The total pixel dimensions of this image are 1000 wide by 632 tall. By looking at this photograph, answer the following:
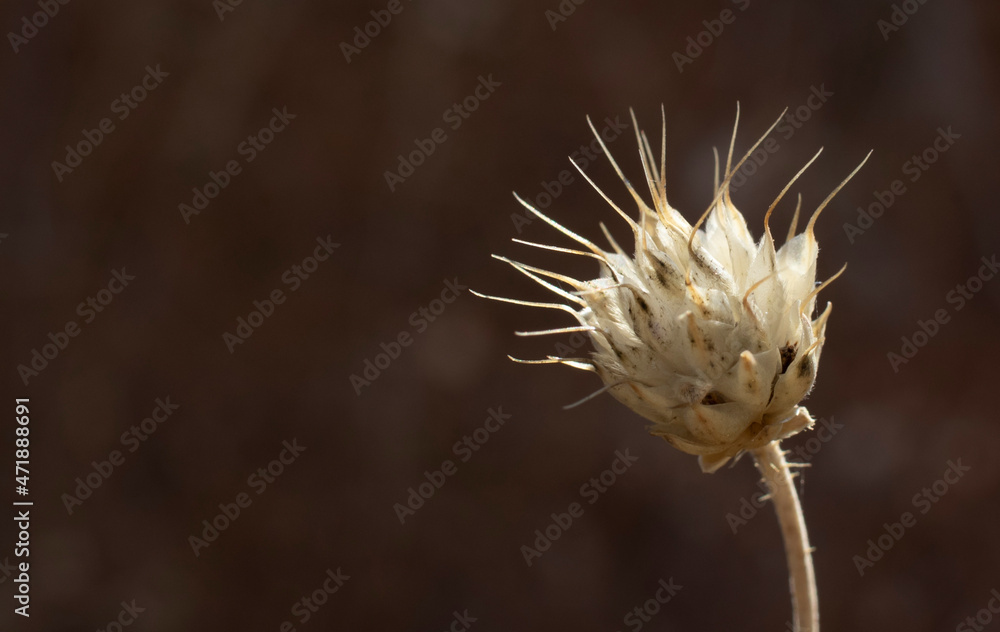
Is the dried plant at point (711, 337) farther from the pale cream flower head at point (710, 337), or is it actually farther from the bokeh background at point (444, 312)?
the bokeh background at point (444, 312)

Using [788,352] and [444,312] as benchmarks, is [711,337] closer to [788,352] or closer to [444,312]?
[788,352]

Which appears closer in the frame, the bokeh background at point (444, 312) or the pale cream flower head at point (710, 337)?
the pale cream flower head at point (710, 337)

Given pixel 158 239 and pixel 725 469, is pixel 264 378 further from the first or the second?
pixel 725 469

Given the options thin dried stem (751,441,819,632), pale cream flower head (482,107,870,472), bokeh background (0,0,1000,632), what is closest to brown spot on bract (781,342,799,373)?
pale cream flower head (482,107,870,472)

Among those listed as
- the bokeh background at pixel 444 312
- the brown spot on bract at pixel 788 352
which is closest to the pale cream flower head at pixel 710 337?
the brown spot on bract at pixel 788 352

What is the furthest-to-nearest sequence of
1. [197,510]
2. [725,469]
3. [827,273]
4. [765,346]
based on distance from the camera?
[197,510] → [725,469] → [827,273] → [765,346]

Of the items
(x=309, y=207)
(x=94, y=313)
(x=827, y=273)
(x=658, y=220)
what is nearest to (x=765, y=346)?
(x=658, y=220)
